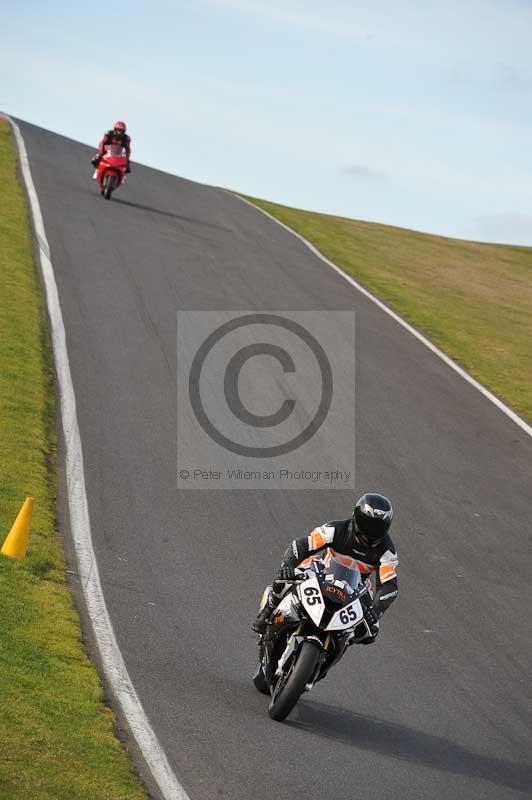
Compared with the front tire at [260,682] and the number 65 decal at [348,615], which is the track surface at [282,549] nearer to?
the front tire at [260,682]

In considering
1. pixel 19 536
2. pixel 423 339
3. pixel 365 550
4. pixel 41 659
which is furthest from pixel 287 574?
pixel 423 339

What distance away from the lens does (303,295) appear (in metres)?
25.9

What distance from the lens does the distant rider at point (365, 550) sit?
8.66 m

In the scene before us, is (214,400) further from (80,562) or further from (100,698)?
(100,698)

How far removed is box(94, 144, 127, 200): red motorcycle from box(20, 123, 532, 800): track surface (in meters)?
6.70

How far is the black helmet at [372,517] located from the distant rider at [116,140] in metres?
24.7

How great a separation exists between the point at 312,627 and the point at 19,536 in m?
3.39

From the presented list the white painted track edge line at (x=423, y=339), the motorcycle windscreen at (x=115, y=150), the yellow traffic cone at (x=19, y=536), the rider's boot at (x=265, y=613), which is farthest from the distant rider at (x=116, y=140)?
the rider's boot at (x=265, y=613)

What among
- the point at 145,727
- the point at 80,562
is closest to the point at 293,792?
the point at 145,727

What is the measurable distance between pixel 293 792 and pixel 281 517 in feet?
20.5

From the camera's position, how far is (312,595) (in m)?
8.46

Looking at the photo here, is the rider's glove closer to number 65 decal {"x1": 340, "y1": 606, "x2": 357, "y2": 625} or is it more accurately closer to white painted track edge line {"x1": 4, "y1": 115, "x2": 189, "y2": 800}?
number 65 decal {"x1": 340, "y1": 606, "x2": 357, "y2": 625}

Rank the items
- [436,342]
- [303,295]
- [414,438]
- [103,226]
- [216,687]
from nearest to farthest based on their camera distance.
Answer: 1. [216,687]
2. [414,438]
3. [436,342]
4. [303,295]
5. [103,226]

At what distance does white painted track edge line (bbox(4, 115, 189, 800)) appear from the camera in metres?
7.40
